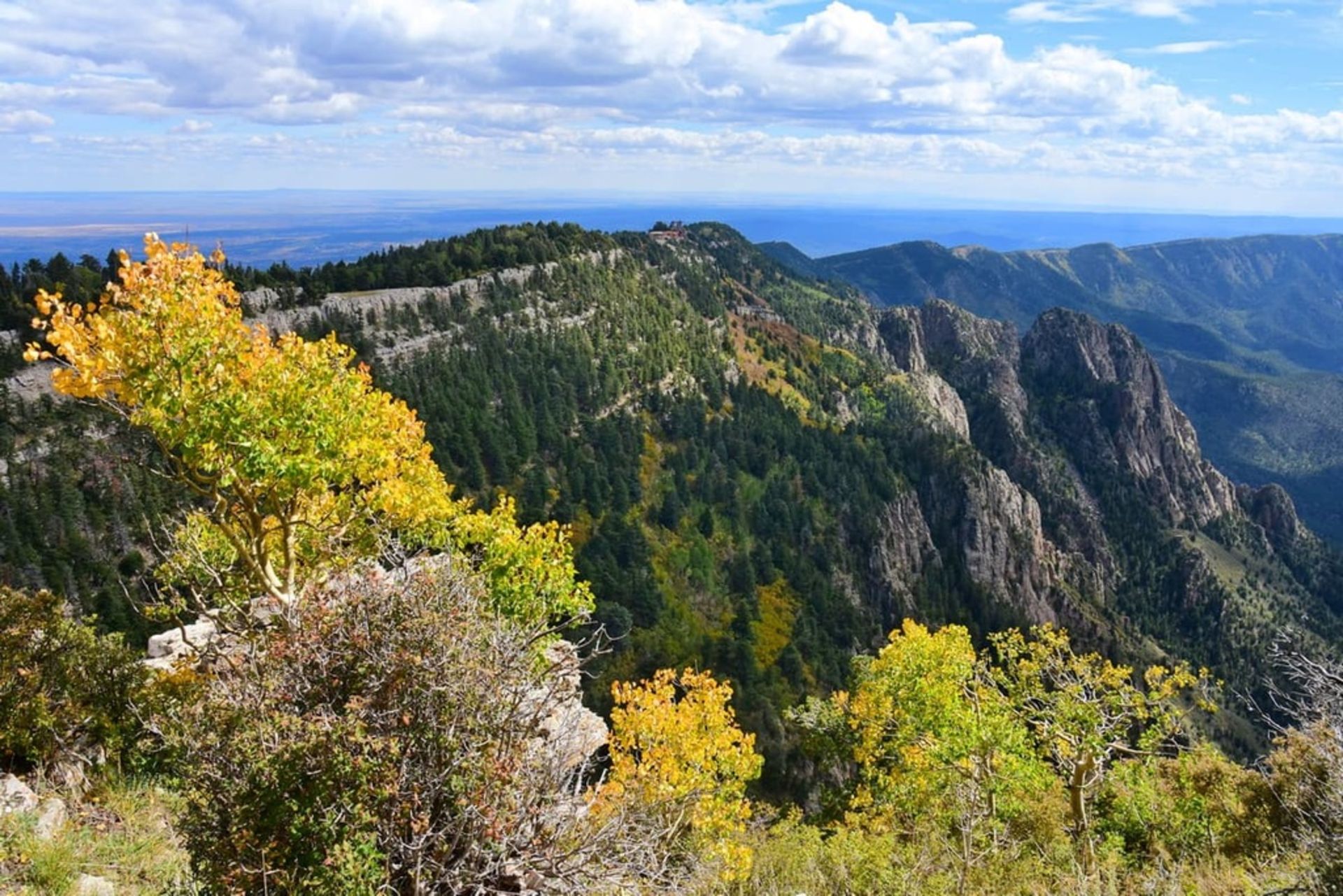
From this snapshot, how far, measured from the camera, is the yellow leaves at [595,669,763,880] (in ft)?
75.2

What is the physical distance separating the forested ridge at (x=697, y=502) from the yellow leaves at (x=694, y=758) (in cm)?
1103

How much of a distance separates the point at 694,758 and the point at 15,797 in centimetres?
1878

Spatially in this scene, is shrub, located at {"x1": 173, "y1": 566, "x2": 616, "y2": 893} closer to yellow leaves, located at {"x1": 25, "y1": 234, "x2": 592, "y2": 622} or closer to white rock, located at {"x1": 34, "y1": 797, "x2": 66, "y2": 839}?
yellow leaves, located at {"x1": 25, "y1": 234, "x2": 592, "y2": 622}

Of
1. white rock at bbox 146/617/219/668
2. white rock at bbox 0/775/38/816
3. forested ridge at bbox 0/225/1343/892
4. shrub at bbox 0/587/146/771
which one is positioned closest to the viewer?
white rock at bbox 0/775/38/816

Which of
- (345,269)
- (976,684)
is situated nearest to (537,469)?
(345,269)

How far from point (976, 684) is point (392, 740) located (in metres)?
30.4

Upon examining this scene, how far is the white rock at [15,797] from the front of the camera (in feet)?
48.8

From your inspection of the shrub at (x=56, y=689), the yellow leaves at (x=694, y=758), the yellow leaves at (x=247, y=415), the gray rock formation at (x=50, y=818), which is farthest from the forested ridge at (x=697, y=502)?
the shrub at (x=56, y=689)

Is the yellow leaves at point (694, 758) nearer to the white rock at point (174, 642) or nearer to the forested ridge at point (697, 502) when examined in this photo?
the forested ridge at point (697, 502)

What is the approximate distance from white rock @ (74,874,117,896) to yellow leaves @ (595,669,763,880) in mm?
12503

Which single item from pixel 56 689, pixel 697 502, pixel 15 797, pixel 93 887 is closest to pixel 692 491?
pixel 697 502

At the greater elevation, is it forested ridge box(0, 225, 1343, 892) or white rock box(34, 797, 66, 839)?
white rock box(34, 797, 66, 839)

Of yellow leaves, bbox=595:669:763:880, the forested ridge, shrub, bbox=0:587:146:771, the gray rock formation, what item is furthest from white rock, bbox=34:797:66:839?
the forested ridge

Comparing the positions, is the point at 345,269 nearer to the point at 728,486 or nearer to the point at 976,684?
the point at 728,486
